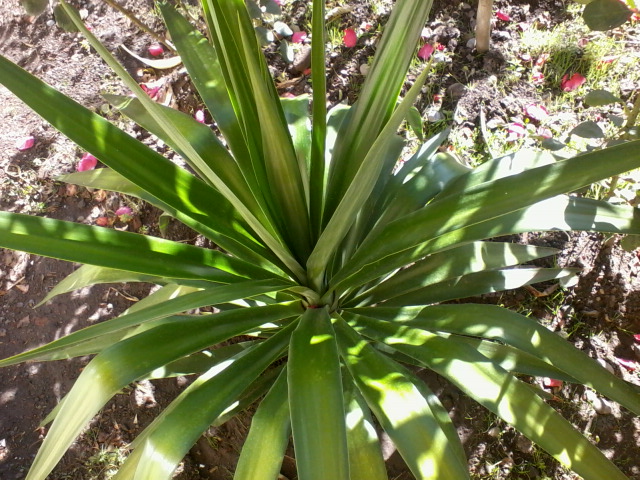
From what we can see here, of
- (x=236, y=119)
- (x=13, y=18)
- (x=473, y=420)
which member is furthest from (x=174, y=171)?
(x=13, y=18)

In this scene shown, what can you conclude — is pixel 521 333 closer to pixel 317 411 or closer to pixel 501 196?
pixel 501 196

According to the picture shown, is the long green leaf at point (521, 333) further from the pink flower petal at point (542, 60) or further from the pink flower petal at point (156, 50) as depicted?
the pink flower petal at point (156, 50)

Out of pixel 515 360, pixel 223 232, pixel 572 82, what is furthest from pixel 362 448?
pixel 572 82

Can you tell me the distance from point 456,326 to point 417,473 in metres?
0.39

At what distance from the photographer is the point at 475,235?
107 cm

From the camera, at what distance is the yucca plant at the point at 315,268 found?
2.86ft

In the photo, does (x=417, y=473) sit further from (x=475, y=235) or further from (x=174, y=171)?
(x=174, y=171)

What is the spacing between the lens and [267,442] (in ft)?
3.25

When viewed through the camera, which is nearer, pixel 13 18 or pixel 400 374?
pixel 400 374

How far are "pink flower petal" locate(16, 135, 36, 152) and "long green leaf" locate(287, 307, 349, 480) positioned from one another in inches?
75.1

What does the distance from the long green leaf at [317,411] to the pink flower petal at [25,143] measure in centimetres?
191

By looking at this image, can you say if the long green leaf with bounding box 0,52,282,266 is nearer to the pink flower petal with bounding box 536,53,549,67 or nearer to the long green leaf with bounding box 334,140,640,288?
the long green leaf with bounding box 334,140,640,288

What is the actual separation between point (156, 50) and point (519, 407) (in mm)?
2092

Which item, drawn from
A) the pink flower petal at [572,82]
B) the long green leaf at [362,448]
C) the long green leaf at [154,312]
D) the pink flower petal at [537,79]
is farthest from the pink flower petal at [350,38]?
the long green leaf at [362,448]
